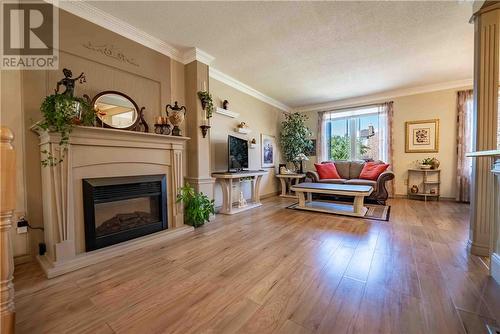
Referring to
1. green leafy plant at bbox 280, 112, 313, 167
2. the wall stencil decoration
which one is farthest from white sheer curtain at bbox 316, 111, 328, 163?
the wall stencil decoration

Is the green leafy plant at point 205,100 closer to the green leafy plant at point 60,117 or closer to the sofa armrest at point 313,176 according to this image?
the green leafy plant at point 60,117

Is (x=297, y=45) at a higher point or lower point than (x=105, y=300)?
higher

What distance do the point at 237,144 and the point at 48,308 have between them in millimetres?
3287

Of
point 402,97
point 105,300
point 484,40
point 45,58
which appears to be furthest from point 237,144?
point 402,97

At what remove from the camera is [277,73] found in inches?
160

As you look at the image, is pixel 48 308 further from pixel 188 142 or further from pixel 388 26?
pixel 388 26

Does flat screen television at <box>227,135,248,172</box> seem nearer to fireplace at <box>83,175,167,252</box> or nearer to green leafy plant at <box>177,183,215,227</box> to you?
green leafy plant at <box>177,183,215,227</box>

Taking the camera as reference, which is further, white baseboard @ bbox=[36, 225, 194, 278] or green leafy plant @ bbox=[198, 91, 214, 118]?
green leafy plant @ bbox=[198, 91, 214, 118]

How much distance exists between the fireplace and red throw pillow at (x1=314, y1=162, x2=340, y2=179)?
3.99 meters

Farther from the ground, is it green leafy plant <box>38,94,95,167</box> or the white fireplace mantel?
green leafy plant <box>38,94,95,167</box>

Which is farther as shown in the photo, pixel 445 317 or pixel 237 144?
pixel 237 144

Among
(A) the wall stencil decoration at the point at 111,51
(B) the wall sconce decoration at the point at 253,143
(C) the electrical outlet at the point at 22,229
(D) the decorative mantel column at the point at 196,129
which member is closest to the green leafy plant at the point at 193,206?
(D) the decorative mantel column at the point at 196,129

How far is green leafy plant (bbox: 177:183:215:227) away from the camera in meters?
3.00

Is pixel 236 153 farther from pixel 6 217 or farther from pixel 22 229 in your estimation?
pixel 6 217
